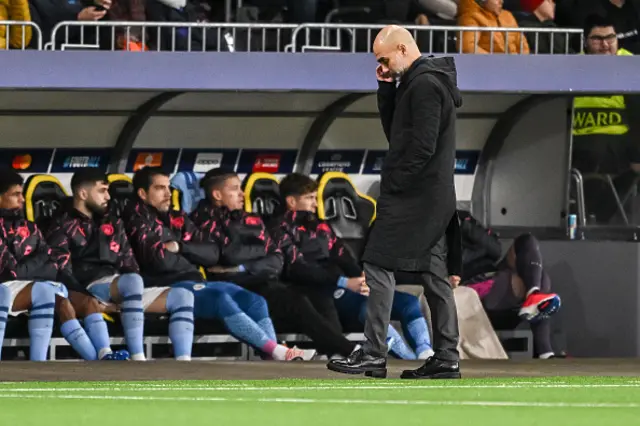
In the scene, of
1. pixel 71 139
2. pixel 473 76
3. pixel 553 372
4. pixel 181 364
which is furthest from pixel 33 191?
pixel 553 372

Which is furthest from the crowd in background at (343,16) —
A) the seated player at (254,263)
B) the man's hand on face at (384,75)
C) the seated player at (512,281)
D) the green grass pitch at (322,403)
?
the green grass pitch at (322,403)

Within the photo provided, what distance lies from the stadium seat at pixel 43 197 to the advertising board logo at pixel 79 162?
1.09 ft

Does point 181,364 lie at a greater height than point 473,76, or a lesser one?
lesser

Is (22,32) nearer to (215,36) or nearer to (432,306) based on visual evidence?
(215,36)

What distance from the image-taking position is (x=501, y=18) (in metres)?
12.8

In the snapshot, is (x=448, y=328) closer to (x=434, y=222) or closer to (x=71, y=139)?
(x=434, y=222)

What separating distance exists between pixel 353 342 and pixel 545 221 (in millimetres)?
2614

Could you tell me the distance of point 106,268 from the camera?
10.7 meters

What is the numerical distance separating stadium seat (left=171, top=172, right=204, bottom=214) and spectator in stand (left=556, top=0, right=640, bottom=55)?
11.8ft

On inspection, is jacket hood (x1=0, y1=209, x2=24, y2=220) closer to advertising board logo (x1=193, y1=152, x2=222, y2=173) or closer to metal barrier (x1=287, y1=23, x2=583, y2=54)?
advertising board logo (x1=193, y1=152, x2=222, y2=173)

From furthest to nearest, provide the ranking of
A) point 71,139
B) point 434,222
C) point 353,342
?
1. point 71,139
2. point 353,342
3. point 434,222

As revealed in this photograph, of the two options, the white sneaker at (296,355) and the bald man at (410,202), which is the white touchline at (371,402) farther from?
the white sneaker at (296,355)

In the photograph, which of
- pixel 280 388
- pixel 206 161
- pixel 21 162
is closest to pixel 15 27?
pixel 21 162

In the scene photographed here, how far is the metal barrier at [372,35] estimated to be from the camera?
37.0ft
